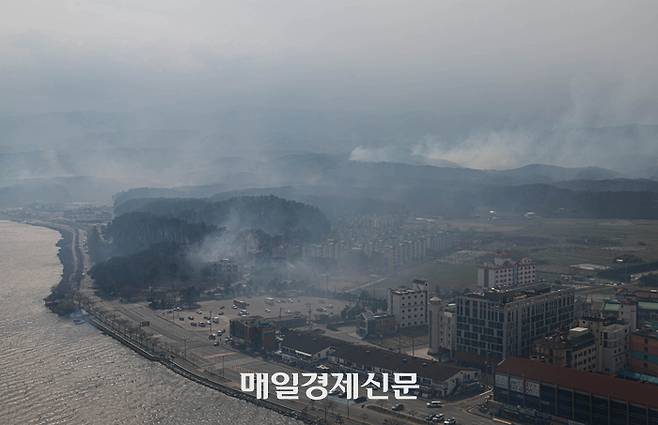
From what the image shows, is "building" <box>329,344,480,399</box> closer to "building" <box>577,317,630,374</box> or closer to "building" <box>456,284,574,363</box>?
"building" <box>456,284,574,363</box>

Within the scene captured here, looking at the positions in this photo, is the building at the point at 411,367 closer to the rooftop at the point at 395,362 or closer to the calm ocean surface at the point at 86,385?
the rooftop at the point at 395,362

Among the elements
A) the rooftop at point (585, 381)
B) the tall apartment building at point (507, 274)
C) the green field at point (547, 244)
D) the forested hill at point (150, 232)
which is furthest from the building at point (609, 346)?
the forested hill at point (150, 232)

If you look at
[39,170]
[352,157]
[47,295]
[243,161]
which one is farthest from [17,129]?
[47,295]

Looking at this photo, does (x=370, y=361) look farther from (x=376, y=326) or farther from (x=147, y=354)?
(x=147, y=354)

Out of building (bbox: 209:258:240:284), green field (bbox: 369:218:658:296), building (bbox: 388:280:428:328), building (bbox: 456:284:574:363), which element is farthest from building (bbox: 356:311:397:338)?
building (bbox: 209:258:240:284)

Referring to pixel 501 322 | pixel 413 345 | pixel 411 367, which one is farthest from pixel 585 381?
pixel 413 345
